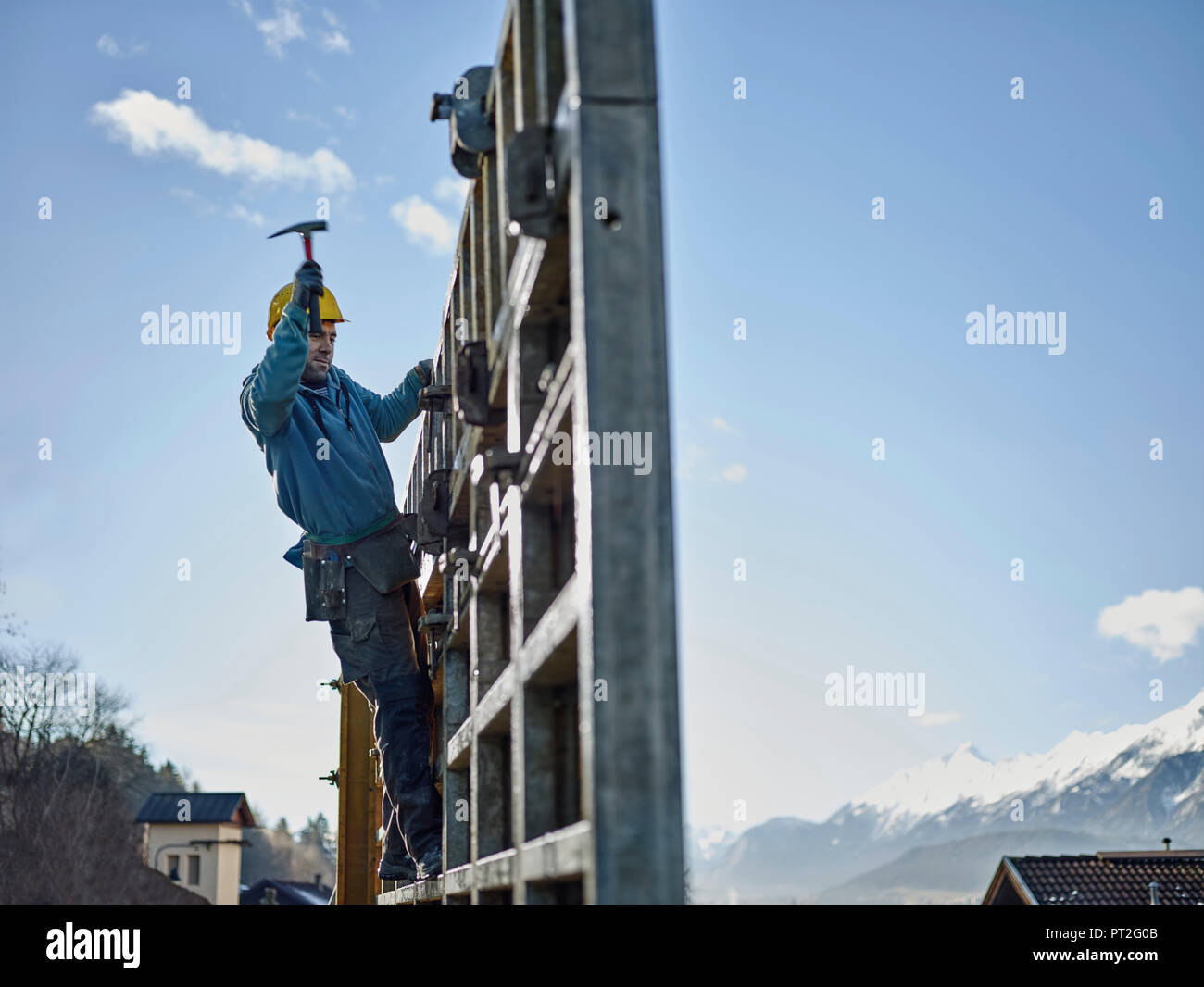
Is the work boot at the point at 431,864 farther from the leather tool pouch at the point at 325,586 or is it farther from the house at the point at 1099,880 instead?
the house at the point at 1099,880

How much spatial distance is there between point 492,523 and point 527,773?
33.8 inches

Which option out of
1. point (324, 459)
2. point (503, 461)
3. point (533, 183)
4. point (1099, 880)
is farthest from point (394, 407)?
point (1099, 880)

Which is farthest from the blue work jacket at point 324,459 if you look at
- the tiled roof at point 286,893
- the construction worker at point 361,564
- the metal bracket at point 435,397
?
the tiled roof at point 286,893

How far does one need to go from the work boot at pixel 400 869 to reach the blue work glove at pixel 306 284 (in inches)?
90.9

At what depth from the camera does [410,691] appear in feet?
17.1

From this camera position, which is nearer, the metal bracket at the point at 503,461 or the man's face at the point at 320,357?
the metal bracket at the point at 503,461

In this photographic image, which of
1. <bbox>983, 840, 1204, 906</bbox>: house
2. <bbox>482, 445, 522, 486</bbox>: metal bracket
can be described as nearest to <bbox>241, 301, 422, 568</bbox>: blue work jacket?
<bbox>482, 445, 522, 486</bbox>: metal bracket

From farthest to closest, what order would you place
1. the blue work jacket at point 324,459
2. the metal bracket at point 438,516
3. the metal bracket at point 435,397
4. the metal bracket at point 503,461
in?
the blue work jacket at point 324,459, the metal bracket at point 435,397, the metal bracket at point 438,516, the metal bracket at point 503,461

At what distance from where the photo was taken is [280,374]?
470cm

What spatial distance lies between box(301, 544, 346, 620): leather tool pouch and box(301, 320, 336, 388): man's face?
0.69 m

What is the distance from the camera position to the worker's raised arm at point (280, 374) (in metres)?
4.55

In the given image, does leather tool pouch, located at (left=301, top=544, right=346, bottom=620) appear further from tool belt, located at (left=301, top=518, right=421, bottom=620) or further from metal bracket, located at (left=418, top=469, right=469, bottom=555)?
metal bracket, located at (left=418, top=469, right=469, bottom=555)
